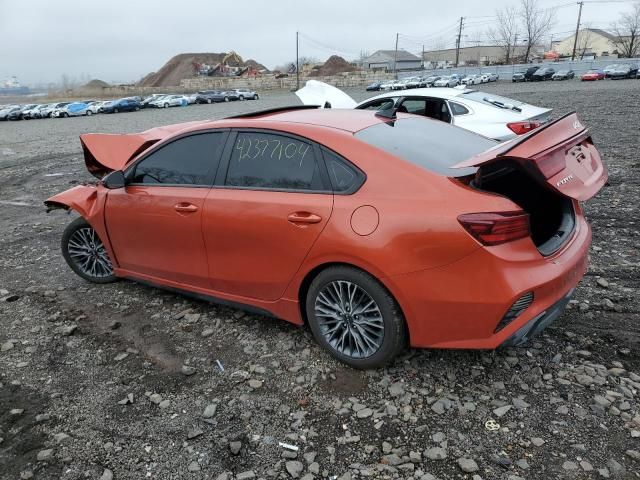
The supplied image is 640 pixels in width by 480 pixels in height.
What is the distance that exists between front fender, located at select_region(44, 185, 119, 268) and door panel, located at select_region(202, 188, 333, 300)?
1331mm

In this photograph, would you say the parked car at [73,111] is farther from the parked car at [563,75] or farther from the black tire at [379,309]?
the black tire at [379,309]

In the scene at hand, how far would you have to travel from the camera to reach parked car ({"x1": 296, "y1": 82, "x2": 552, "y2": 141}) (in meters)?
7.63

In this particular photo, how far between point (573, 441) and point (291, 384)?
1.65 metres

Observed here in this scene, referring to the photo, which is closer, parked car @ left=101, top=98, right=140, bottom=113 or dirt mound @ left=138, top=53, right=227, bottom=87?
parked car @ left=101, top=98, right=140, bottom=113

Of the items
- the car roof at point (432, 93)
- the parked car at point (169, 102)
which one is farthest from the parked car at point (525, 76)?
the car roof at point (432, 93)

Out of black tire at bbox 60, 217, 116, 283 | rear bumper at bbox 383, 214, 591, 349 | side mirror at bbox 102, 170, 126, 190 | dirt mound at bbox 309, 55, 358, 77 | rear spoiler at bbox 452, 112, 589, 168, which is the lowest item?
black tire at bbox 60, 217, 116, 283

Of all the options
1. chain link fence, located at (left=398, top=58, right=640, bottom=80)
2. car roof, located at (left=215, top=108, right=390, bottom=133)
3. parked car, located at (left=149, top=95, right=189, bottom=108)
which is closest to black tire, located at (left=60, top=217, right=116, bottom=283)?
car roof, located at (left=215, top=108, right=390, bottom=133)

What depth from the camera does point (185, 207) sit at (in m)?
3.83

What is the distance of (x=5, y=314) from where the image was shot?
14.9 ft

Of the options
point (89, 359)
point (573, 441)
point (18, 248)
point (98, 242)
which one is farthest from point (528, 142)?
point (18, 248)

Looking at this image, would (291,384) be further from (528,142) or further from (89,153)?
(89,153)

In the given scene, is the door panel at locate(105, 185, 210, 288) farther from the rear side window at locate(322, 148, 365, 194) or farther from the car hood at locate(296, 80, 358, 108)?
the car hood at locate(296, 80, 358, 108)

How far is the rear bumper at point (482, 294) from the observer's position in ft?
8.95

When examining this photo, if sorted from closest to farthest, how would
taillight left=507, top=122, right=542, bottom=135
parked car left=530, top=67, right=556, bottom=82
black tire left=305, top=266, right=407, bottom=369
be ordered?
black tire left=305, top=266, right=407, bottom=369
taillight left=507, top=122, right=542, bottom=135
parked car left=530, top=67, right=556, bottom=82
